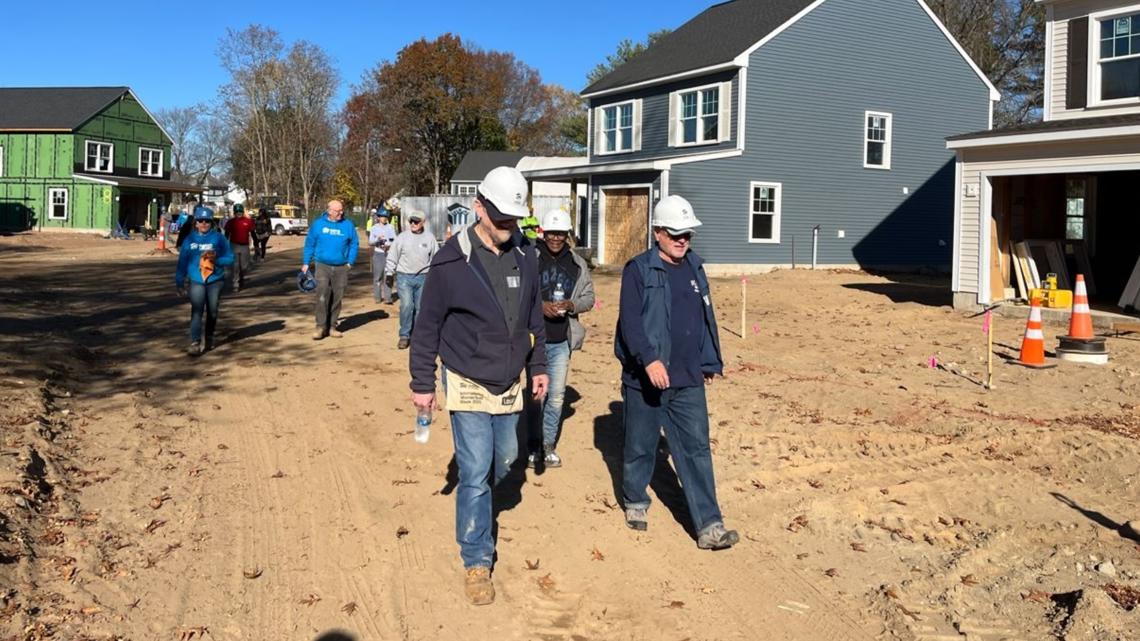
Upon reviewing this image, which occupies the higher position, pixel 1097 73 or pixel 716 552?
pixel 1097 73

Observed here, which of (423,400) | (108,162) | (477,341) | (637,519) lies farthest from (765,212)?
(108,162)

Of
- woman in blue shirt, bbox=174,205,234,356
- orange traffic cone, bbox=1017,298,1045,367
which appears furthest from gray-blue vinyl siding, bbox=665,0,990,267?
woman in blue shirt, bbox=174,205,234,356

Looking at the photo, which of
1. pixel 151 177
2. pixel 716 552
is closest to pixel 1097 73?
pixel 716 552

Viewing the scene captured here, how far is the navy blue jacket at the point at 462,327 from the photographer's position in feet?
16.9

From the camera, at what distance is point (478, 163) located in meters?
65.5

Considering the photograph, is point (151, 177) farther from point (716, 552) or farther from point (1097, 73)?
point (716, 552)

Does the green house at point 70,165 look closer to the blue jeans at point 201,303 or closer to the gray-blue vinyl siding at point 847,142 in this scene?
the gray-blue vinyl siding at point 847,142

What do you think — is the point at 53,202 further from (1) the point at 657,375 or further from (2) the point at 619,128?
(1) the point at 657,375

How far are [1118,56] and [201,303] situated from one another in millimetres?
15008

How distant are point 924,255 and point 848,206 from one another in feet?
11.3

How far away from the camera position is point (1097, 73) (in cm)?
1692

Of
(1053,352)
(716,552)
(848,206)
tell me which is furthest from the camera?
(848,206)

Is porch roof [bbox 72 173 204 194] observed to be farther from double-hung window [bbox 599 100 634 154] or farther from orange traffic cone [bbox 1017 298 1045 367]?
orange traffic cone [bbox 1017 298 1045 367]

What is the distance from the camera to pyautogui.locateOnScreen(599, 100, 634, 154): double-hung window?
3225 cm
